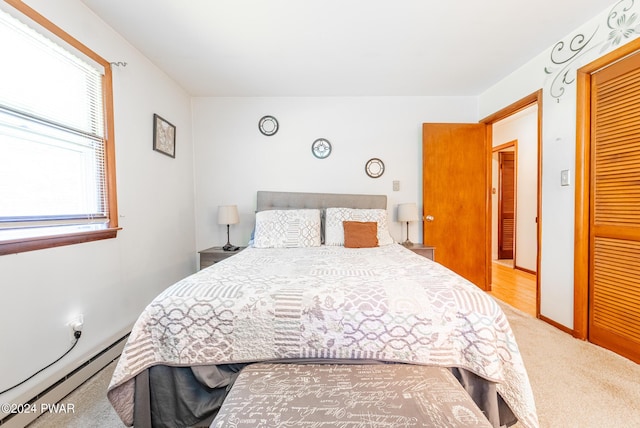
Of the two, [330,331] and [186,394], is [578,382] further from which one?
[186,394]

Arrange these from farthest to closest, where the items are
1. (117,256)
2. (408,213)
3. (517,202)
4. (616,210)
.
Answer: (517,202) → (408,213) → (117,256) → (616,210)

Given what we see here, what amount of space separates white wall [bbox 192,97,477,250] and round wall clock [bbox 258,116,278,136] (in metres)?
0.06

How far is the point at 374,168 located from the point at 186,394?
288 centimetres

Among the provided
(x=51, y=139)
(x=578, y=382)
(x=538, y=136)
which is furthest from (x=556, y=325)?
(x=51, y=139)

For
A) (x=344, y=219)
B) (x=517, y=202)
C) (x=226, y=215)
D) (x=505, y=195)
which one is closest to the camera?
(x=344, y=219)

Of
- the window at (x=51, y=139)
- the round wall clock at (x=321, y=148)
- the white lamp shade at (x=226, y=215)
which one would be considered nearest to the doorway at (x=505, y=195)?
the round wall clock at (x=321, y=148)

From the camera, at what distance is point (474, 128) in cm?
320

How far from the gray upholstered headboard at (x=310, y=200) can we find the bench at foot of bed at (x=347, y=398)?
2.19 meters

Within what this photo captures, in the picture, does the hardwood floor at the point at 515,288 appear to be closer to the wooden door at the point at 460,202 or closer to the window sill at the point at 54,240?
the wooden door at the point at 460,202

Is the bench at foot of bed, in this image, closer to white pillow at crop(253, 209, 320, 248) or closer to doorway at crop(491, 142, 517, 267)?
white pillow at crop(253, 209, 320, 248)

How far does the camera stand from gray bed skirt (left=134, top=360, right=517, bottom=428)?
1.16 metres

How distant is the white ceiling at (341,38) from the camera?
5.85 feet

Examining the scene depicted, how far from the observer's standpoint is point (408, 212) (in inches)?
120

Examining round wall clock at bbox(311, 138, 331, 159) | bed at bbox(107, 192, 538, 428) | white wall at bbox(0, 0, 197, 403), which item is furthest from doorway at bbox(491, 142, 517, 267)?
white wall at bbox(0, 0, 197, 403)
